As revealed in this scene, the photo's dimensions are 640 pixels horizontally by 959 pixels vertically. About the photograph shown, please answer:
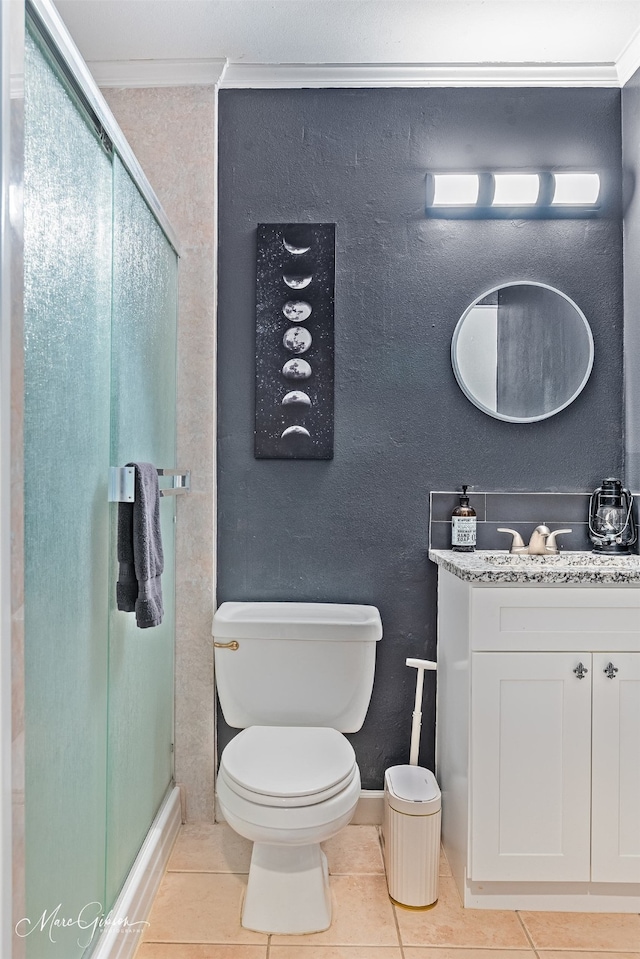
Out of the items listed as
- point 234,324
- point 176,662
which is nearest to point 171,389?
point 234,324

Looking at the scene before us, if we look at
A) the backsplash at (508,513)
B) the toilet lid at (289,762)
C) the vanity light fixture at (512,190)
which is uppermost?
the vanity light fixture at (512,190)

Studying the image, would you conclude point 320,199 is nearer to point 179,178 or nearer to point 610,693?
point 179,178

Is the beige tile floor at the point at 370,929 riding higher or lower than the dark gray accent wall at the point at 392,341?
lower

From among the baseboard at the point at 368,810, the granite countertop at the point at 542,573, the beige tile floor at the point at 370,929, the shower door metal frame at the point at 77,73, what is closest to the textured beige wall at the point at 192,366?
the baseboard at the point at 368,810

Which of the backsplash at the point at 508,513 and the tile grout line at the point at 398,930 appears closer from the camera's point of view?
the tile grout line at the point at 398,930

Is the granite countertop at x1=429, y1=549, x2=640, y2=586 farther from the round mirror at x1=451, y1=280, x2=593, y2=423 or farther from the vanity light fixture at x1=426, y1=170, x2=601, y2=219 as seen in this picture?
the vanity light fixture at x1=426, y1=170, x2=601, y2=219

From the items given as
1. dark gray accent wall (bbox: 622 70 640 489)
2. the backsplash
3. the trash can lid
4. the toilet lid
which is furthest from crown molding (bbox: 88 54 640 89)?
the trash can lid

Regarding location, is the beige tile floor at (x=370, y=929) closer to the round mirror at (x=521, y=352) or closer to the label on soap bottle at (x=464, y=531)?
the label on soap bottle at (x=464, y=531)

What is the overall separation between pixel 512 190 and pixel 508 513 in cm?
105

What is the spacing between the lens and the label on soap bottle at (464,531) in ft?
6.87

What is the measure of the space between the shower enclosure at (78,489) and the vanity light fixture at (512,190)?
0.96 meters

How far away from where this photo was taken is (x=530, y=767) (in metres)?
1.69

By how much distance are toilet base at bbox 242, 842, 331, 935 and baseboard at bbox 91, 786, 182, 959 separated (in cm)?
26

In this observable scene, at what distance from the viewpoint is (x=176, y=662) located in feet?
7.03
